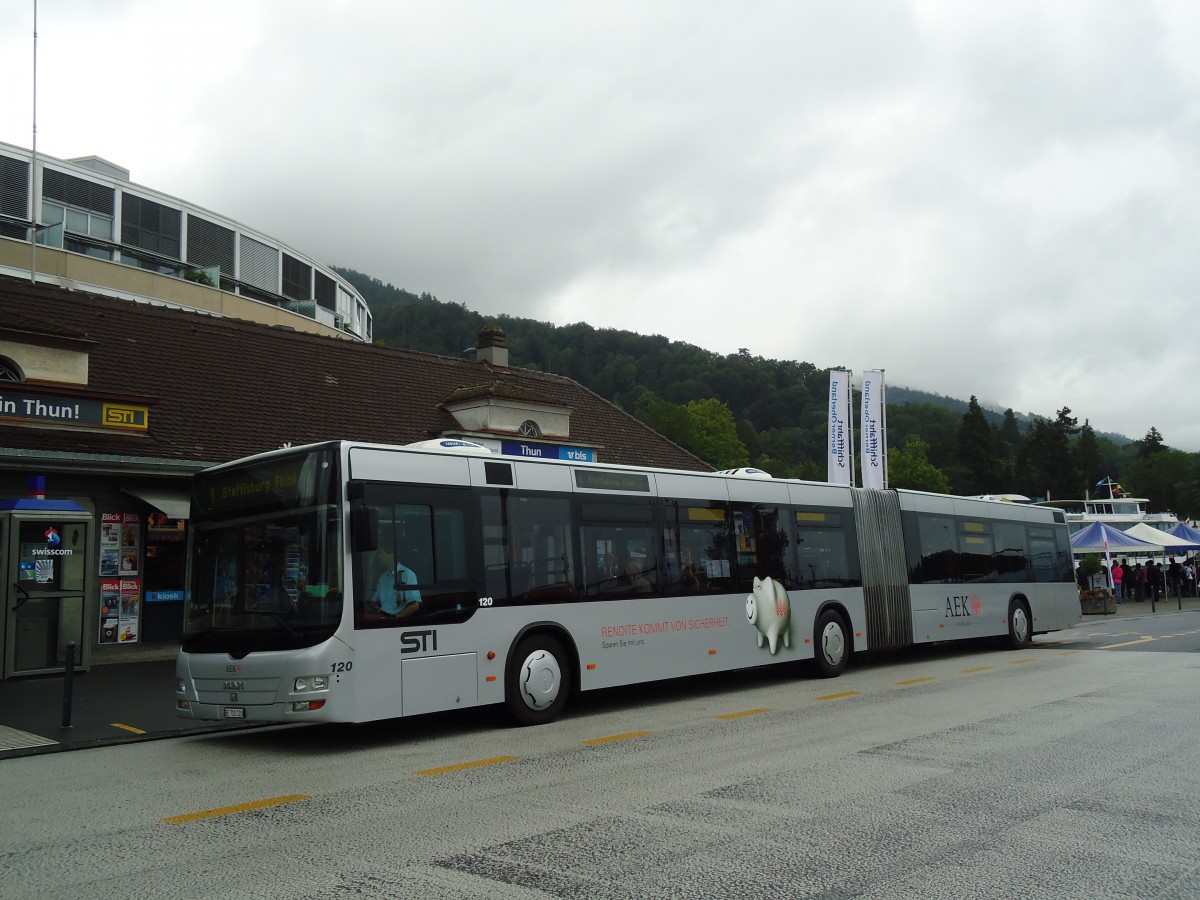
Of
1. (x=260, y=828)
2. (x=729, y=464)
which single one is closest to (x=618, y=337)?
(x=729, y=464)

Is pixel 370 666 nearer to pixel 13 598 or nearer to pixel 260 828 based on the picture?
pixel 260 828

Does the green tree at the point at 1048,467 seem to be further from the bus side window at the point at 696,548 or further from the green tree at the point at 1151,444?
the bus side window at the point at 696,548

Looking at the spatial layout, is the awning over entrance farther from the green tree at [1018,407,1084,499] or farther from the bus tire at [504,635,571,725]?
the green tree at [1018,407,1084,499]

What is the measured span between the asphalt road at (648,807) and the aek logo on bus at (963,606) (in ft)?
21.2

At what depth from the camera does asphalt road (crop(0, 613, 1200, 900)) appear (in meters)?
5.20

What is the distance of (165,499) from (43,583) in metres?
2.65

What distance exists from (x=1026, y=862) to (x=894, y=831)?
836 mm

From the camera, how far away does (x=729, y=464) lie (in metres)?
106

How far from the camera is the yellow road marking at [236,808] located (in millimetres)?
6758

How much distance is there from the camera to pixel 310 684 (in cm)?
926

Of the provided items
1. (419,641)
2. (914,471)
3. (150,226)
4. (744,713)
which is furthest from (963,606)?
(914,471)

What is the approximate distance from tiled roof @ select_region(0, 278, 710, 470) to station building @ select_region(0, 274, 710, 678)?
0.04 m

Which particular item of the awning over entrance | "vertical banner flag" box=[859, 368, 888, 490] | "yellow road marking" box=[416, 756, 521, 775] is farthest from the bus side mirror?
"vertical banner flag" box=[859, 368, 888, 490]

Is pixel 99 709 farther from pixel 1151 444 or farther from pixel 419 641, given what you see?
pixel 1151 444
